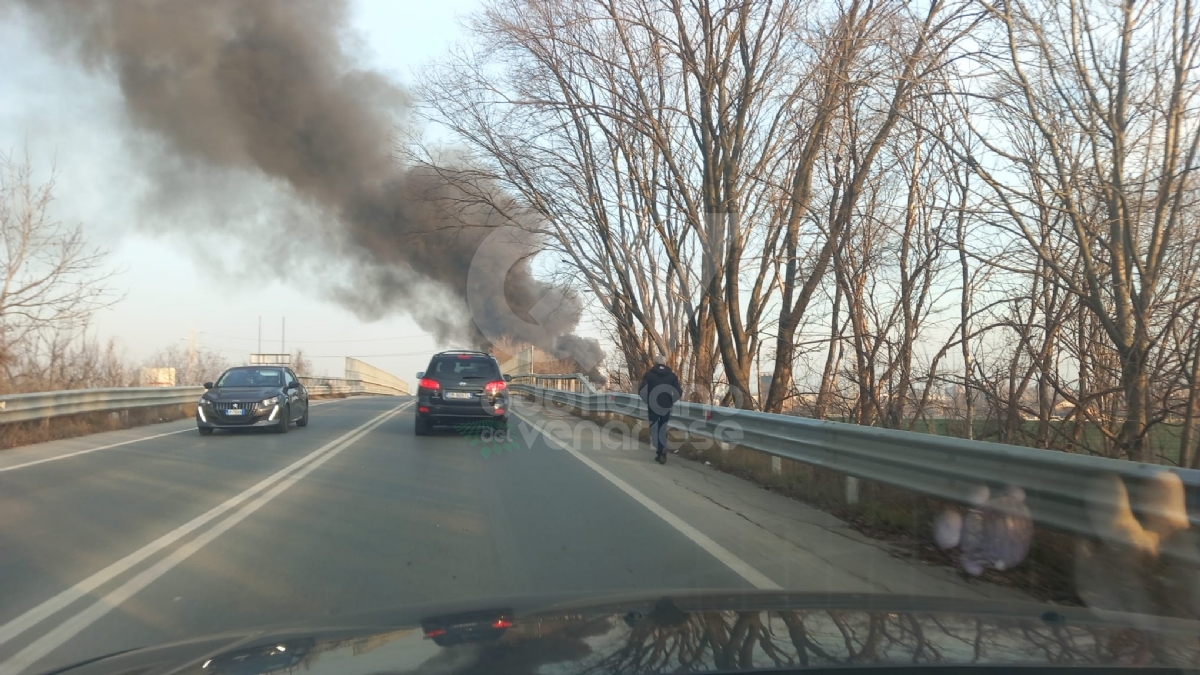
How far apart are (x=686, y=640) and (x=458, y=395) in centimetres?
1317

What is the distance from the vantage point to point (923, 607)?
11.7 ft

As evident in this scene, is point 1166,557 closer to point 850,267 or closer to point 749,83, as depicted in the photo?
point 850,267

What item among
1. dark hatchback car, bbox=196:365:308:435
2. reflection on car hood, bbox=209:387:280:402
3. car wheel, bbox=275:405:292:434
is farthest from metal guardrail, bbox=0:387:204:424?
car wheel, bbox=275:405:292:434

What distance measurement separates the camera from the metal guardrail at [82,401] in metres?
14.3

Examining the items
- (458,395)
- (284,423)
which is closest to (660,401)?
(458,395)

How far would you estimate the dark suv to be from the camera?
15.8 metres

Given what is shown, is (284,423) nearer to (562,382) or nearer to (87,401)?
(87,401)

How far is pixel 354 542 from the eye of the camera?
670cm

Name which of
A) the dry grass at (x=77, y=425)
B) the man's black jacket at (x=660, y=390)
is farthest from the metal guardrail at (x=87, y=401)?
the man's black jacket at (x=660, y=390)

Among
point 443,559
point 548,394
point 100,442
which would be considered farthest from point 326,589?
point 548,394

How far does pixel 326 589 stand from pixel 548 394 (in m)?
23.7

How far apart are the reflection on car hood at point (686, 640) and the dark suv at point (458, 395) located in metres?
12.1

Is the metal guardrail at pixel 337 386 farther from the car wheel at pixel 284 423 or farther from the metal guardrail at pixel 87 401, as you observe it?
the car wheel at pixel 284 423

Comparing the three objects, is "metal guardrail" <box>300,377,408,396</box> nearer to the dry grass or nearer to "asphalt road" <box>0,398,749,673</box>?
A: the dry grass
